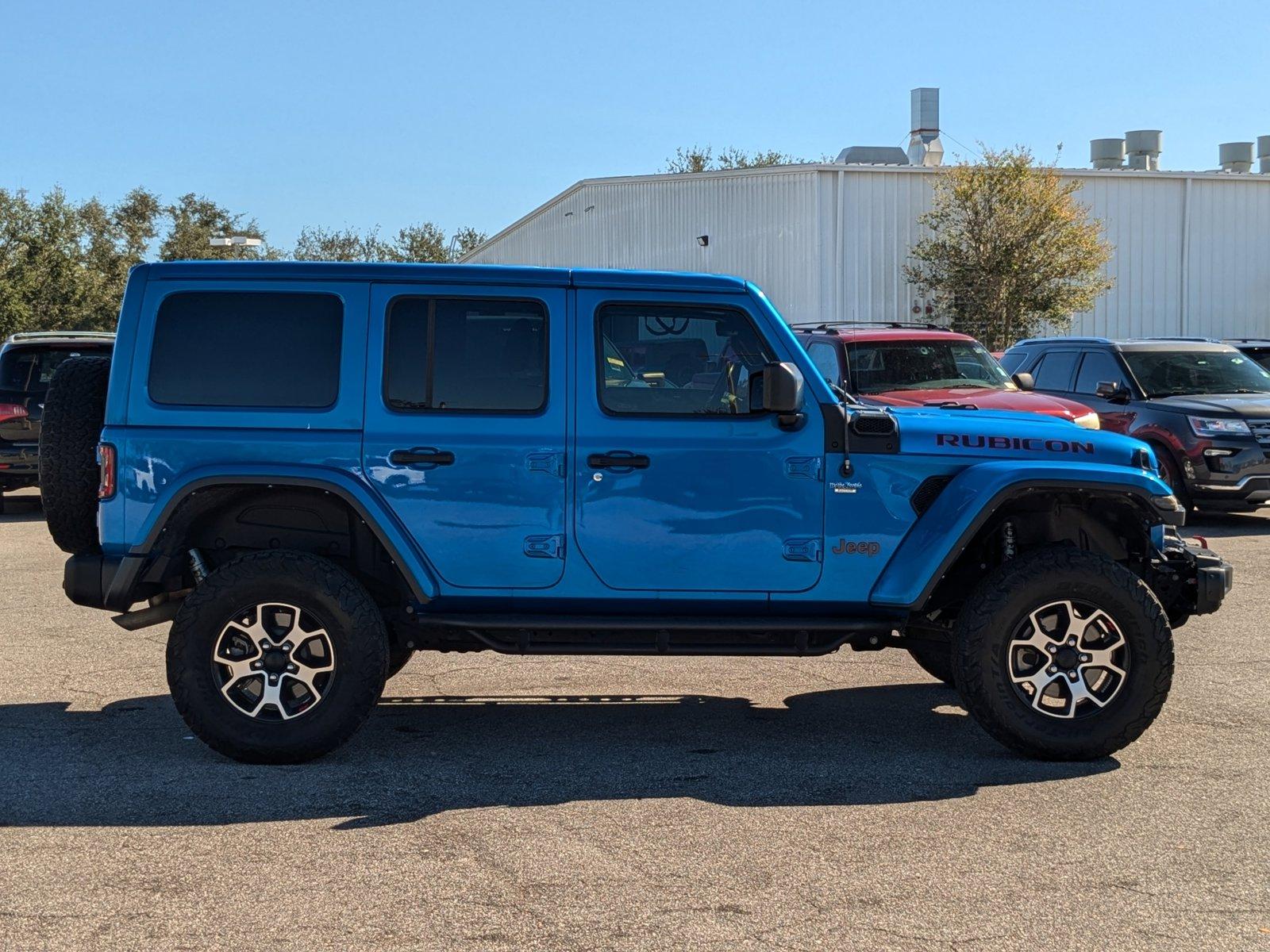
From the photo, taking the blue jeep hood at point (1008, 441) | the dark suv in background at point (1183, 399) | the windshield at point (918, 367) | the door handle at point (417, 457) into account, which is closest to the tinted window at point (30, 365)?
the windshield at point (918, 367)

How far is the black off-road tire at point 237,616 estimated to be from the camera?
5969mm

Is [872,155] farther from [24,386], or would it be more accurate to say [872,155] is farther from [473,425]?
[473,425]

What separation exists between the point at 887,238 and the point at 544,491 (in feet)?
87.7

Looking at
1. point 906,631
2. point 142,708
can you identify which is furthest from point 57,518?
point 906,631

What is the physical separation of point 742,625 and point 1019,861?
1.62 m

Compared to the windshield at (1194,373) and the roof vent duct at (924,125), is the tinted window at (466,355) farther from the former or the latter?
the roof vent duct at (924,125)

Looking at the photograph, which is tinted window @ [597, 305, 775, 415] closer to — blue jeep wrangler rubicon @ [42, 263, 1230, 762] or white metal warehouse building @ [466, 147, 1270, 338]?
blue jeep wrangler rubicon @ [42, 263, 1230, 762]

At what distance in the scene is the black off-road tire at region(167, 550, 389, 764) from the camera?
19.6ft

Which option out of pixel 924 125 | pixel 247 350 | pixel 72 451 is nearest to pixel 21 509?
pixel 72 451

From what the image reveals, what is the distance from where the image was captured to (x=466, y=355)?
6.22m

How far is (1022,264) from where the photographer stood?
30219 mm

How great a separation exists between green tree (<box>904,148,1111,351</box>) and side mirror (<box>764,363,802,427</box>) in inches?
995

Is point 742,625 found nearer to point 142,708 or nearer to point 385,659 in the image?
point 385,659

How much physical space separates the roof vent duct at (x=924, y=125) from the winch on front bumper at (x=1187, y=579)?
29.6 metres
